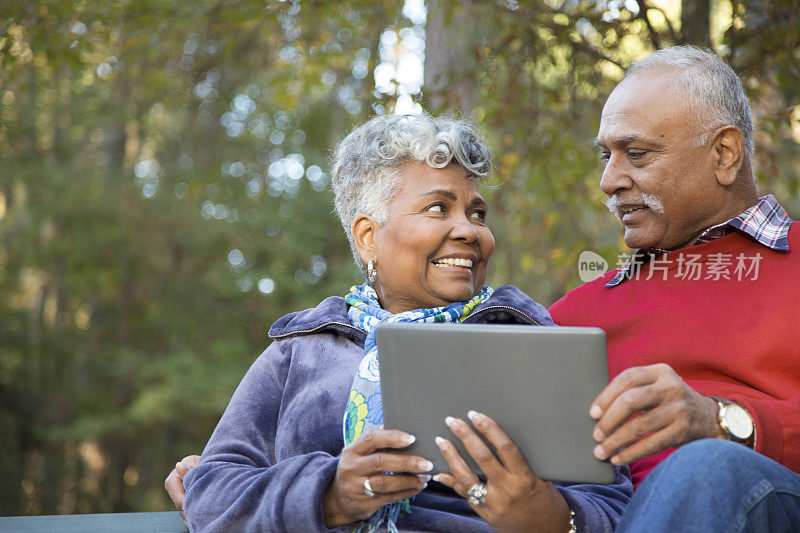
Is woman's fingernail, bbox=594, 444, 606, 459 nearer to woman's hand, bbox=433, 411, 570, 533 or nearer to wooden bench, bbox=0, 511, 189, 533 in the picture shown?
woman's hand, bbox=433, 411, 570, 533

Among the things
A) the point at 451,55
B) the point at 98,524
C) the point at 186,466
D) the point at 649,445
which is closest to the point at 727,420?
the point at 649,445

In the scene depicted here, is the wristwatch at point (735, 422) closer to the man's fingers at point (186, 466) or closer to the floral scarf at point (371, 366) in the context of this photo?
the floral scarf at point (371, 366)

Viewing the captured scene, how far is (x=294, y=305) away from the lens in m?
10.3

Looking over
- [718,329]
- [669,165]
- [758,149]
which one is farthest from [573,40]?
[718,329]

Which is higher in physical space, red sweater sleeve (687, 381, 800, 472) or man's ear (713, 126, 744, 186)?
man's ear (713, 126, 744, 186)

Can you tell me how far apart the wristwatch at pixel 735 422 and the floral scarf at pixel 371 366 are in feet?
2.61

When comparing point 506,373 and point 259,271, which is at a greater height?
point 506,373

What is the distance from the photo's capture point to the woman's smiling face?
2381 millimetres

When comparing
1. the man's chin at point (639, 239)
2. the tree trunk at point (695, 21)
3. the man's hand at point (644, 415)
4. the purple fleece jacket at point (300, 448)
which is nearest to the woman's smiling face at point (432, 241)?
the purple fleece jacket at point (300, 448)

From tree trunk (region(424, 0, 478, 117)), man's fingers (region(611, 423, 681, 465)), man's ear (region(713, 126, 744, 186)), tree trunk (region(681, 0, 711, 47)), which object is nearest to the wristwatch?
man's fingers (region(611, 423, 681, 465))

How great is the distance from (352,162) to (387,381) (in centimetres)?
107

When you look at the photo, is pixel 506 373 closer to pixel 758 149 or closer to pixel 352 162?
pixel 352 162

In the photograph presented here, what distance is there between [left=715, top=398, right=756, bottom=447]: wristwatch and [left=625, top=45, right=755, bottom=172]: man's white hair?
0.98m

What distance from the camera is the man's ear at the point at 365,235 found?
2.53 metres
